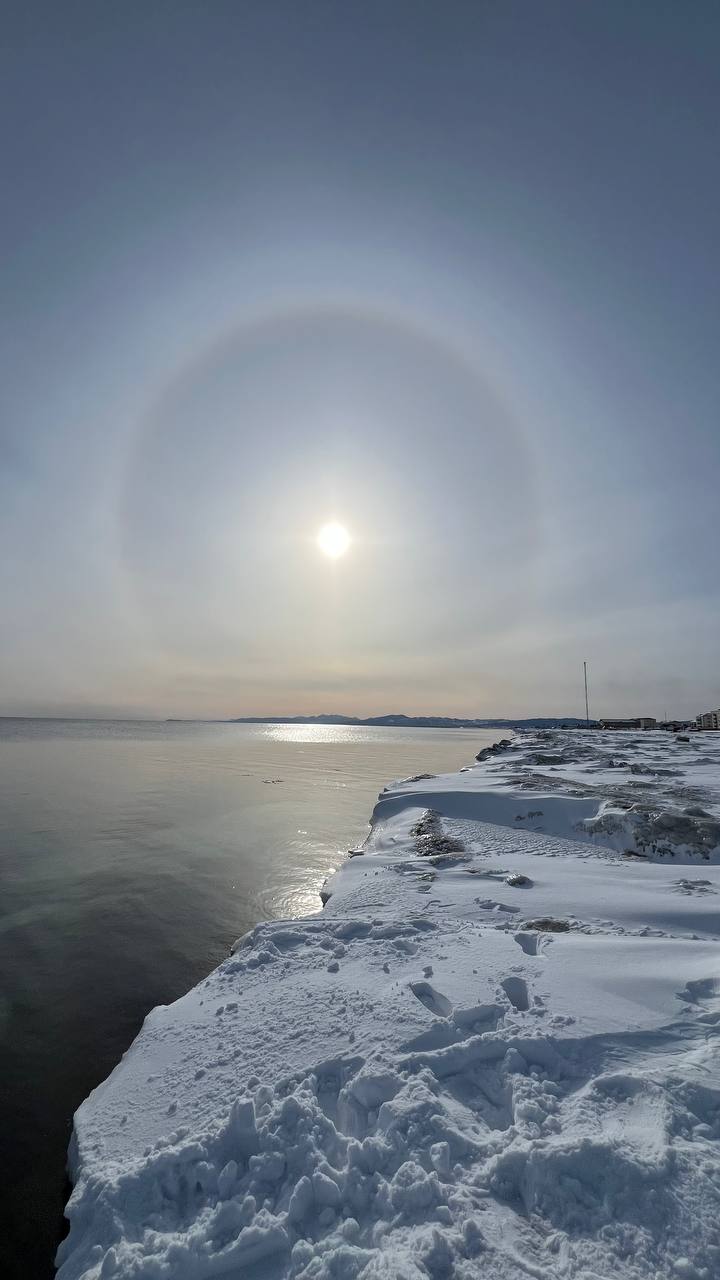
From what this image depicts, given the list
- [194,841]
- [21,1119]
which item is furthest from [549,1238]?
[194,841]

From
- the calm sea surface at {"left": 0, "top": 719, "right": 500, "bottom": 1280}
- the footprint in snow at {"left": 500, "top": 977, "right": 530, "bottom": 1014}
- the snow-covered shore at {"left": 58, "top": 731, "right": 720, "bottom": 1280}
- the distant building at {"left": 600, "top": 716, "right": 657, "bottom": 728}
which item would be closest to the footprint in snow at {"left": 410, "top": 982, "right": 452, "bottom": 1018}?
the snow-covered shore at {"left": 58, "top": 731, "right": 720, "bottom": 1280}

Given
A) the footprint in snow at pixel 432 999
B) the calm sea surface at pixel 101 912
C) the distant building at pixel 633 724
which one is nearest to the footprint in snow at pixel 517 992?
the footprint in snow at pixel 432 999

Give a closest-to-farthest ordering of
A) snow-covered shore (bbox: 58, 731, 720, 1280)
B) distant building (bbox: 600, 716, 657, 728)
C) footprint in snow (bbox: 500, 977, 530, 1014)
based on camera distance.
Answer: snow-covered shore (bbox: 58, 731, 720, 1280), footprint in snow (bbox: 500, 977, 530, 1014), distant building (bbox: 600, 716, 657, 728)

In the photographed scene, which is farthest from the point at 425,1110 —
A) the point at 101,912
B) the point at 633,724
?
the point at 633,724

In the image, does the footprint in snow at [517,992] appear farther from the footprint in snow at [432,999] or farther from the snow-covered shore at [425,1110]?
the footprint in snow at [432,999]

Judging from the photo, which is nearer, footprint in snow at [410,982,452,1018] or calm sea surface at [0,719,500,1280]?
footprint in snow at [410,982,452,1018]

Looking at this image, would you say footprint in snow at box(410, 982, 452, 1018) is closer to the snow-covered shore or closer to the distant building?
the snow-covered shore
